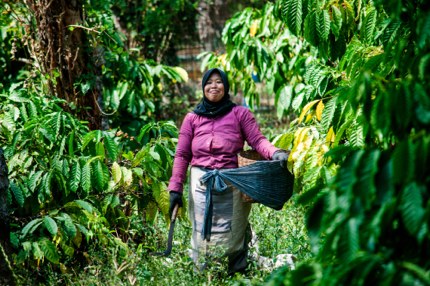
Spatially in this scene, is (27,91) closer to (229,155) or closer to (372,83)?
(229,155)

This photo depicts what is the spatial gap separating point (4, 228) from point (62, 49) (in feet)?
7.00

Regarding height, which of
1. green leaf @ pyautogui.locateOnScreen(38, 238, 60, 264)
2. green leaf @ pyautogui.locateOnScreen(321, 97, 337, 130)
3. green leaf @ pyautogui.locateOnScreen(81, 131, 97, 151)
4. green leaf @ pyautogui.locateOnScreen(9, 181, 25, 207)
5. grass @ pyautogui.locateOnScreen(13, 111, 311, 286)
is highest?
green leaf @ pyautogui.locateOnScreen(321, 97, 337, 130)

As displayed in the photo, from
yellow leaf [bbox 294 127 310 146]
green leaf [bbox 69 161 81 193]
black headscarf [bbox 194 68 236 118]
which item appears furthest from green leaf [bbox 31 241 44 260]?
yellow leaf [bbox 294 127 310 146]

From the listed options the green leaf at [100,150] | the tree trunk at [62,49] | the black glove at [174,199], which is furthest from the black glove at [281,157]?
the tree trunk at [62,49]

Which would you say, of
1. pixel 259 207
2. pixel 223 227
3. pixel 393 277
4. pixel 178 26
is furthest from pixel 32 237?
pixel 178 26

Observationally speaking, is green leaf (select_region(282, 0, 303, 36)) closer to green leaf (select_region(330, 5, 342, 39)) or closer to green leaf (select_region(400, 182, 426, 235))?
green leaf (select_region(330, 5, 342, 39))

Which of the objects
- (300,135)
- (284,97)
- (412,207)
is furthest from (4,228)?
(284,97)

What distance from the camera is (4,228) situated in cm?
377

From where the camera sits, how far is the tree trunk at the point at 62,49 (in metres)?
5.47

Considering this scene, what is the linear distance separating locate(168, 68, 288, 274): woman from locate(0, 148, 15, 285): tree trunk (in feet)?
3.38

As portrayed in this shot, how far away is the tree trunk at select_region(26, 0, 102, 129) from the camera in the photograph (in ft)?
17.9

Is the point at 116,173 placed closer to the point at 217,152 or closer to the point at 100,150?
the point at 100,150

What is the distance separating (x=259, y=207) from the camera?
18.7ft

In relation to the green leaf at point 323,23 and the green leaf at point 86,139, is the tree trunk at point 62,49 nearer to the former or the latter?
the green leaf at point 86,139
